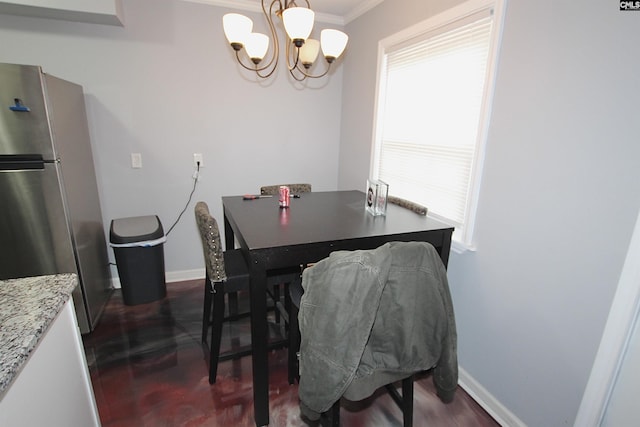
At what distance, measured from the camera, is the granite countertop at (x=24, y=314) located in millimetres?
619

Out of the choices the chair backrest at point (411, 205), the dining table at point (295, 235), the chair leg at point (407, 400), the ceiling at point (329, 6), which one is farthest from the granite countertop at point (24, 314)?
the ceiling at point (329, 6)

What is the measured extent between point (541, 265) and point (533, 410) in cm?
69

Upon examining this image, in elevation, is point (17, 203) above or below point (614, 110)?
below

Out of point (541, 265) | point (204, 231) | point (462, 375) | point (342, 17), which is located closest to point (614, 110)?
point (541, 265)

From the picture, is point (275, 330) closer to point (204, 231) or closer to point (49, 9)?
point (204, 231)

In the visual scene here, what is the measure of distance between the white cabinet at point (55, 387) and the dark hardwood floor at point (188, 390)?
2.11 ft

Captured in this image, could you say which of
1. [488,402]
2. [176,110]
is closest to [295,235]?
[488,402]

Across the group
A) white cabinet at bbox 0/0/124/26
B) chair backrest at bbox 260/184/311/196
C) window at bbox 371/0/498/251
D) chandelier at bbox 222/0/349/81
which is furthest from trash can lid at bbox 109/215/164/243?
window at bbox 371/0/498/251

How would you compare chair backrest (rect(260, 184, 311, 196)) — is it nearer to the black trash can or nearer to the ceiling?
the black trash can

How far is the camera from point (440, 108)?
1.95 metres

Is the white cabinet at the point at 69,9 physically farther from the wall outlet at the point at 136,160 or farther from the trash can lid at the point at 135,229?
the trash can lid at the point at 135,229

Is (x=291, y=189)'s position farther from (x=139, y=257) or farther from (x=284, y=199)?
(x=139, y=257)

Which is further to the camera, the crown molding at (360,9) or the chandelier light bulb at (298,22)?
the crown molding at (360,9)

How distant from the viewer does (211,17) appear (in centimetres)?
257
